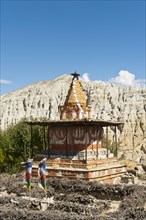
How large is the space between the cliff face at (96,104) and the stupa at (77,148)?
56.7 m

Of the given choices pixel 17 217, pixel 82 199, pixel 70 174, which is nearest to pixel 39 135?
pixel 70 174

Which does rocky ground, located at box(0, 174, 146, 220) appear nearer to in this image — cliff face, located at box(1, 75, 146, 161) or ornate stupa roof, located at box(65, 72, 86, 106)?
ornate stupa roof, located at box(65, 72, 86, 106)

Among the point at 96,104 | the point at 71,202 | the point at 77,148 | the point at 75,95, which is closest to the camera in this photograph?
the point at 71,202

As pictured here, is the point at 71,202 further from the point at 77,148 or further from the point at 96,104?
the point at 96,104

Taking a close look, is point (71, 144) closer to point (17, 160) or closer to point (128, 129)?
point (17, 160)

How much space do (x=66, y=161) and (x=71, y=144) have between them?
2.37 metres

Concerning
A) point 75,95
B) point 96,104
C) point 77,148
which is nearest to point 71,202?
point 77,148

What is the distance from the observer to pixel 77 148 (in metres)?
28.6

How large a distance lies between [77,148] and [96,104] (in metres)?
78.8

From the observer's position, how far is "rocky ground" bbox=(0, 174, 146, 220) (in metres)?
13.7

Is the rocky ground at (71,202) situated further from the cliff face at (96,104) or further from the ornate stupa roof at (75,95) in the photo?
the cliff face at (96,104)

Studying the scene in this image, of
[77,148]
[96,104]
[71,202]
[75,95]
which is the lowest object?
[71,202]

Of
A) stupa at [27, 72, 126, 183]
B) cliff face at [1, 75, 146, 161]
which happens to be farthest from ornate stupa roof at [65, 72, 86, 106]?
cliff face at [1, 75, 146, 161]

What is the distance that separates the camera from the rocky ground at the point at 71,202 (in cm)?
1370
